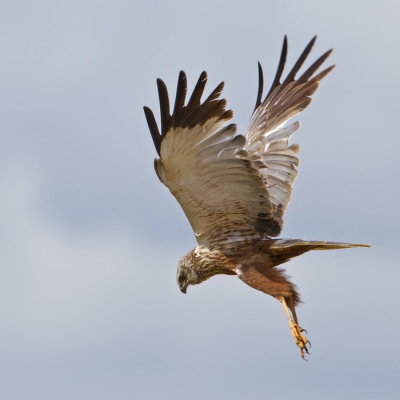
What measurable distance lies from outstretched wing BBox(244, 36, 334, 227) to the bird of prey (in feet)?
0.05

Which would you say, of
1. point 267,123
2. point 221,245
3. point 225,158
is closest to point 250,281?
point 221,245

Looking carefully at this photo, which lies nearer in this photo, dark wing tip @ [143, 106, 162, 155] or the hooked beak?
dark wing tip @ [143, 106, 162, 155]

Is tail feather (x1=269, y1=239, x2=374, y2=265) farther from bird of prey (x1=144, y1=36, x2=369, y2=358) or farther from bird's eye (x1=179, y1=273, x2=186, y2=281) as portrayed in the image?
bird's eye (x1=179, y1=273, x2=186, y2=281)

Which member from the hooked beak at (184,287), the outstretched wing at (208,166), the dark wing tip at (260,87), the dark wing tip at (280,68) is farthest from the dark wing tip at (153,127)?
the dark wing tip at (260,87)

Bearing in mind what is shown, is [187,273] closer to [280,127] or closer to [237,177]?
[237,177]

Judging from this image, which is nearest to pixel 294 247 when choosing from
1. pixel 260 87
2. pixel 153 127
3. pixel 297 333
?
pixel 297 333

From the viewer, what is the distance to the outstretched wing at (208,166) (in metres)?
10.1

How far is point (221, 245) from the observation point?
11625 millimetres

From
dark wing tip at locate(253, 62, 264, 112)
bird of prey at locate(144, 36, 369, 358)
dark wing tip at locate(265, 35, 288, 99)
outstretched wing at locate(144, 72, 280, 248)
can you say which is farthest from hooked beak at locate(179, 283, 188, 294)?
dark wing tip at locate(265, 35, 288, 99)

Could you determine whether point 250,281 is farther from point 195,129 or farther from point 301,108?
point 301,108

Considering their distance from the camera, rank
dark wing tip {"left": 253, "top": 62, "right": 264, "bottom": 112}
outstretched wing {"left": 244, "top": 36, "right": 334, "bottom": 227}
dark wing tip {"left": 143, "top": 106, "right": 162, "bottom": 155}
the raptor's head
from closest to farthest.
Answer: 1. dark wing tip {"left": 143, "top": 106, "right": 162, "bottom": 155}
2. the raptor's head
3. outstretched wing {"left": 244, "top": 36, "right": 334, "bottom": 227}
4. dark wing tip {"left": 253, "top": 62, "right": 264, "bottom": 112}

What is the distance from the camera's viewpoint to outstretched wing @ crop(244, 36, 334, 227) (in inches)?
500

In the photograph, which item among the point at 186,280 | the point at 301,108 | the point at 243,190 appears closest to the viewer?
the point at 243,190

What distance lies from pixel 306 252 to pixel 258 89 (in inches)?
134
